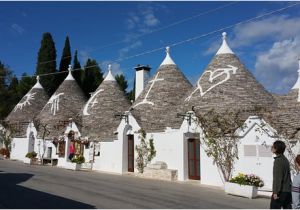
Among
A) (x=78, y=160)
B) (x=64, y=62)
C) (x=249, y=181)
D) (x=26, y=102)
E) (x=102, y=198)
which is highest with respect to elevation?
(x=64, y=62)

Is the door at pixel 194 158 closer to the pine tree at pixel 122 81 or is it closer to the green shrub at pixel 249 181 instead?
the green shrub at pixel 249 181

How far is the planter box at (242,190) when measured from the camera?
13.5 meters

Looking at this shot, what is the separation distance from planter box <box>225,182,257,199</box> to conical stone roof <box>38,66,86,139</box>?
1786 cm

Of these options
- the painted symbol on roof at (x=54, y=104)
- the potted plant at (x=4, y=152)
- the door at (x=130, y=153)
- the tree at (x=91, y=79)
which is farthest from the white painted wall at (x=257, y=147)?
the tree at (x=91, y=79)

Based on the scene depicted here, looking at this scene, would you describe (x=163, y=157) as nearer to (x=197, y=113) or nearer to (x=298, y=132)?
(x=197, y=113)

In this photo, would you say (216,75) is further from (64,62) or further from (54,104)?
(64,62)

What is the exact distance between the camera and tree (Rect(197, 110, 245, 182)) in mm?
16562

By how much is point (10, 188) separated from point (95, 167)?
39.8 ft

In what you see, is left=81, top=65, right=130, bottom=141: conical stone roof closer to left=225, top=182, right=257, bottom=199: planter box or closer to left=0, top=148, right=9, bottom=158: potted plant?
left=0, top=148, right=9, bottom=158: potted plant

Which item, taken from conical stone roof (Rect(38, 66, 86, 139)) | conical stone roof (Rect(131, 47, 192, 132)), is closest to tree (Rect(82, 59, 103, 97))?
conical stone roof (Rect(38, 66, 86, 139))

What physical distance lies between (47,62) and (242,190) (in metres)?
38.4

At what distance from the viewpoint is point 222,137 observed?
55.9 ft

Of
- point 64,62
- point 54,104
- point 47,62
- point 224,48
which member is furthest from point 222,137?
point 47,62

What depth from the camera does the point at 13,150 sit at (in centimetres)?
3406
